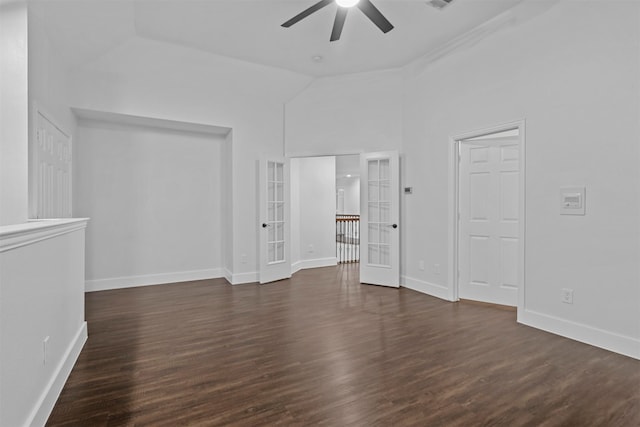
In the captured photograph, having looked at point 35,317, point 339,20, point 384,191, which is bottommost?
point 35,317

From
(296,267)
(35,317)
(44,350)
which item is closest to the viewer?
(35,317)

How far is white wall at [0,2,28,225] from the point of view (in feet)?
7.79

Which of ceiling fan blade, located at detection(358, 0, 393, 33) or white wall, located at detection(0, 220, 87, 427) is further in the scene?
ceiling fan blade, located at detection(358, 0, 393, 33)

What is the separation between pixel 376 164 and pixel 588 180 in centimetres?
284

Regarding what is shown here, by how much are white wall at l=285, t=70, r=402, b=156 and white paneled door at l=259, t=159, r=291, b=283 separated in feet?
1.57

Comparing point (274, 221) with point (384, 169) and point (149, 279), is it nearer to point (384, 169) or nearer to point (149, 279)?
point (384, 169)

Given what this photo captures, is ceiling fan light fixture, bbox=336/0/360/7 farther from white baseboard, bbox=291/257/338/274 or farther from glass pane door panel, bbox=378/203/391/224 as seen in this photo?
white baseboard, bbox=291/257/338/274

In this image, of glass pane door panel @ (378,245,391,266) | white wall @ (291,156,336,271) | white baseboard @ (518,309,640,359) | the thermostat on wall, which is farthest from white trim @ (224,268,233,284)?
the thermostat on wall

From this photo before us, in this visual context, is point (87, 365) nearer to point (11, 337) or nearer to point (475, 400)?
point (11, 337)

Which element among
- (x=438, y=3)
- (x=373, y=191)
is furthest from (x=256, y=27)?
(x=373, y=191)

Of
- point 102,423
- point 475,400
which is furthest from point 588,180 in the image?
point 102,423

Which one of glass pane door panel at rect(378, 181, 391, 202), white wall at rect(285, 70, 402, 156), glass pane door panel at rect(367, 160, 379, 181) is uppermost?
white wall at rect(285, 70, 402, 156)

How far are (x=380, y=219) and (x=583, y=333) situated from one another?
9.56 ft

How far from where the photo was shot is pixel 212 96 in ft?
17.0
